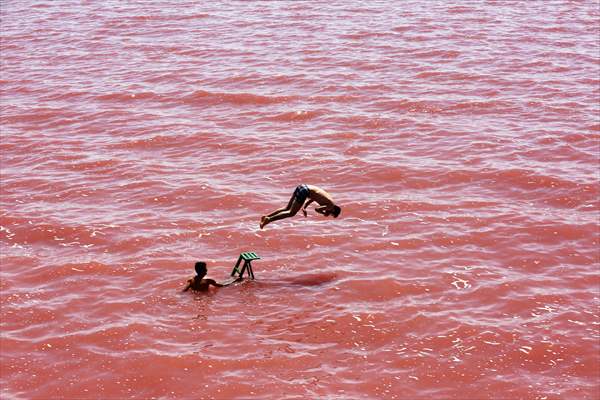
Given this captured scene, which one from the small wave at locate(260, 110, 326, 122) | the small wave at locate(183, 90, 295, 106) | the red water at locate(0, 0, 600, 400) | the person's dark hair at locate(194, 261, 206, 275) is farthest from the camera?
the small wave at locate(183, 90, 295, 106)

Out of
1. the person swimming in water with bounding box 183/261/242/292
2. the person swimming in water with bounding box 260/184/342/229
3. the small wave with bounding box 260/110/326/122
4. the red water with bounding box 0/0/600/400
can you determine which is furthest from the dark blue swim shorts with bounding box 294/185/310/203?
the small wave with bounding box 260/110/326/122

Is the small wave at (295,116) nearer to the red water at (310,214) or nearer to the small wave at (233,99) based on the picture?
the red water at (310,214)

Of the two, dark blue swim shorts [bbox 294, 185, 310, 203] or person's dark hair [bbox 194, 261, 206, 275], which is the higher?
dark blue swim shorts [bbox 294, 185, 310, 203]

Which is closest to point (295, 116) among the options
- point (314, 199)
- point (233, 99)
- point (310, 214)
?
point (233, 99)

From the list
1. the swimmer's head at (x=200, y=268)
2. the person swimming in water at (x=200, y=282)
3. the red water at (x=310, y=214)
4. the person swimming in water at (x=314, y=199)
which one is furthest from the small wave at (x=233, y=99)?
the swimmer's head at (x=200, y=268)

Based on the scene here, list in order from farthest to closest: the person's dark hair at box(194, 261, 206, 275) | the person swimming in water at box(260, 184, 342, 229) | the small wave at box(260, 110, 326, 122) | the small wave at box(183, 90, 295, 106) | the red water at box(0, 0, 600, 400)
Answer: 1. the small wave at box(183, 90, 295, 106)
2. the small wave at box(260, 110, 326, 122)
3. the person swimming in water at box(260, 184, 342, 229)
4. the person's dark hair at box(194, 261, 206, 275)
5. the red water at box(0, 0, 600, 400)

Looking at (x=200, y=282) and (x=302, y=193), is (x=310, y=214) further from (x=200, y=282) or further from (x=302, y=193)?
(x=200, y=282)

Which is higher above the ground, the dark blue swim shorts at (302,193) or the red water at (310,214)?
the dark blue swim shorts at (302,193)

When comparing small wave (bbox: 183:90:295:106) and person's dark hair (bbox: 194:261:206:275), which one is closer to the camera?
person's dark hair (bbox: 194:261:206:275)

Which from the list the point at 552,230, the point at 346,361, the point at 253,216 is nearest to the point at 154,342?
the point at 346,361

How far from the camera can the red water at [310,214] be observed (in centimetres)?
1130

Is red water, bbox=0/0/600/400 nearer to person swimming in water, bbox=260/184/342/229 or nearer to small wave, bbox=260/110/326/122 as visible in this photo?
small wave, bbox=260/110/326/122

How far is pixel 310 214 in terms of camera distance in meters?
15.9

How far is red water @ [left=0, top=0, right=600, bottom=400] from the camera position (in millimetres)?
11305
